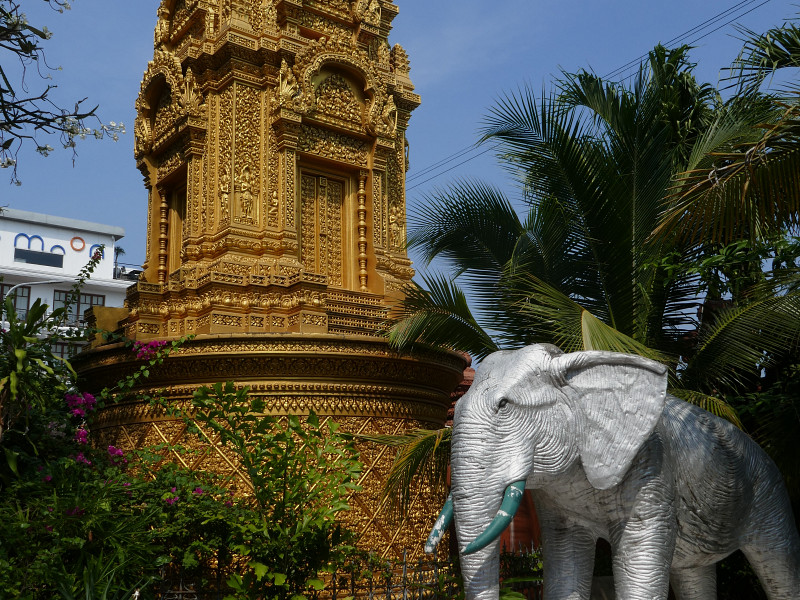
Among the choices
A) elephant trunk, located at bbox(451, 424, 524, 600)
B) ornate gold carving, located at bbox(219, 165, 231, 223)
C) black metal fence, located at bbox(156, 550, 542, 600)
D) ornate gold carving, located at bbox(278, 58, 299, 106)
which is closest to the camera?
elephant trunk, located at bbox(451, 424, 524, 600)

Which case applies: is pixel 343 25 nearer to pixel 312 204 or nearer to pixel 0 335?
pixel 312 204

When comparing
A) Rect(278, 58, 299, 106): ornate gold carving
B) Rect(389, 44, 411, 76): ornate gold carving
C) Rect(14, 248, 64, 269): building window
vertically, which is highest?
Rect(14, 248, 64, 269): building window

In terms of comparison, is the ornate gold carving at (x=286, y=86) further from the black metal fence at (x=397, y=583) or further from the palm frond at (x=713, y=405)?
the palm frond at (x=713, y=405)

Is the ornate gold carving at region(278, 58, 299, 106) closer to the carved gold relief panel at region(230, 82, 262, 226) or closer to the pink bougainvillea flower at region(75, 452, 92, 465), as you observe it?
the carved gold relief panel at region(230, 82, 262, 226)

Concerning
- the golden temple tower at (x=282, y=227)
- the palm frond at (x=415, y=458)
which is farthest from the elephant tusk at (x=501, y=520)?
the golden temple tower at (x=282, y=227)

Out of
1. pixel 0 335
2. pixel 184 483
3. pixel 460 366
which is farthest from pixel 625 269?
pixel 0 335

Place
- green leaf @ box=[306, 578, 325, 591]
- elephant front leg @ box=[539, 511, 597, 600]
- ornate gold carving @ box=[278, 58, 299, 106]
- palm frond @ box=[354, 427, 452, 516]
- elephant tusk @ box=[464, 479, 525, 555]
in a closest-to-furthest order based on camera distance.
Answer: elephant tusk @ box=[464, 479, 525, 555], elephant front leg @ box=[539, 511, 597, 600], green leaf @ box=[306, 578, 325, 591], palm frond @ box=[354, 427, 452, 516], ornate gold carving @ box=[278, 58, 299, 106]

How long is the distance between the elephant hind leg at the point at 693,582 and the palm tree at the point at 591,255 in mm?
2093

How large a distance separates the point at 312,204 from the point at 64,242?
130ft

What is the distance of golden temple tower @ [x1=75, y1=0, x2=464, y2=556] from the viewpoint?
8586 millimetres

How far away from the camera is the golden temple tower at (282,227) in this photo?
8586mm

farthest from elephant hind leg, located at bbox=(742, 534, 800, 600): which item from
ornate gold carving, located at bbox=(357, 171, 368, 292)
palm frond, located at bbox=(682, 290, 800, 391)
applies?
ornate gold carving, located at bbox=(357, 171, 368, 292)

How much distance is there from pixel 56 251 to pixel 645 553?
151 feet

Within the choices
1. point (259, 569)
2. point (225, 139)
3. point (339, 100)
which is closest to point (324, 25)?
point (339, 100)
